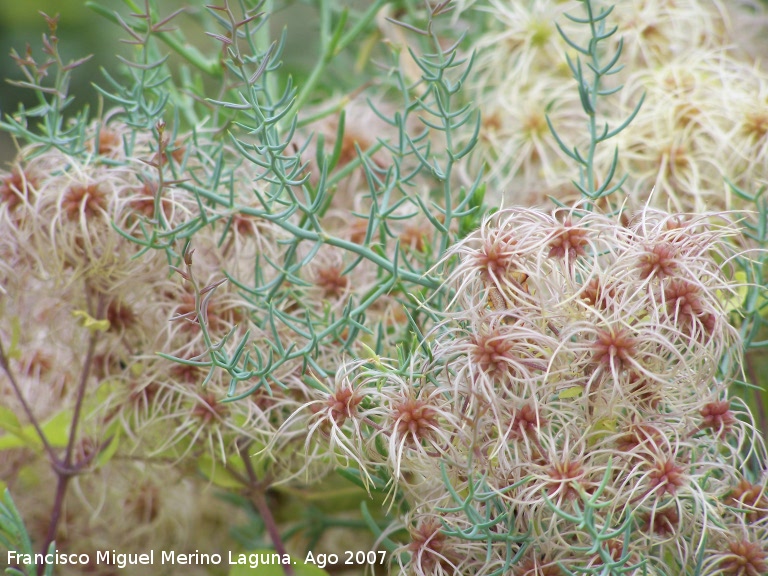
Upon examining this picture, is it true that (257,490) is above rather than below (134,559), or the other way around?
above

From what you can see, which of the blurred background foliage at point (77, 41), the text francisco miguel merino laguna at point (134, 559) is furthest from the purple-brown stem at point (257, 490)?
the blurred background foliage at point (77, 41)

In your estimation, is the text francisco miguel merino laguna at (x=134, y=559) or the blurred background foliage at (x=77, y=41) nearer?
the text francisco miguel merino laguna at (x=134, y=559)

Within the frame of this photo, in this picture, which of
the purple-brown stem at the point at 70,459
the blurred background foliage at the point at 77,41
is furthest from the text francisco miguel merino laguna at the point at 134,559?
the blurred background foliage at the point at 77,41

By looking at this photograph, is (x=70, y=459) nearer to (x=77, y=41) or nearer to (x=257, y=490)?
(x=257, y=490)

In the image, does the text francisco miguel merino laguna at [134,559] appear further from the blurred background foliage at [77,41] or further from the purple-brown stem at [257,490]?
the blurred background foliage at [77,41]

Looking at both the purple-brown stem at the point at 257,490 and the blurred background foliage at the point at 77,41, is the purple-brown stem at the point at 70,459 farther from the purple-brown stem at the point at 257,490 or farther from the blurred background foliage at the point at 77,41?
the blurred background foliage at the point at 77,41

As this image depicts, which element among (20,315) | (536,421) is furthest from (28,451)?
(536,421)

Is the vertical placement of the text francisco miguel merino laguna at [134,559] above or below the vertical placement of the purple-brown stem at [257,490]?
below

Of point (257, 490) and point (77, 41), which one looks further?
point (77, 41)

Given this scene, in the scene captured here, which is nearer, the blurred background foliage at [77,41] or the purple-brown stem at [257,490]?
the purple-brown stem at [257,490]

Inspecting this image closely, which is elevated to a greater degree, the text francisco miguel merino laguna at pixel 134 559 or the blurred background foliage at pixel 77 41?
the blurred background foliage at pixel 77 41

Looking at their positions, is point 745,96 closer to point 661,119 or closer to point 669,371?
point 661,119

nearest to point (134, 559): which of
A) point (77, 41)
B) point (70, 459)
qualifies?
point (70, 459)

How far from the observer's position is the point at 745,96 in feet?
1.99
